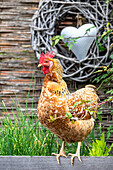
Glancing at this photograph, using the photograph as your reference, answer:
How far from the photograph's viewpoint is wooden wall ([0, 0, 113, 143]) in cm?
267

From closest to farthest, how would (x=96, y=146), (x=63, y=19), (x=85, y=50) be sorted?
(x=96, y=146) → (x=85, y=50) → (x=63, y=19)

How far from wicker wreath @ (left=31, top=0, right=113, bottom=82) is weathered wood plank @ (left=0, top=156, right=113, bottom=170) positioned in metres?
1.05

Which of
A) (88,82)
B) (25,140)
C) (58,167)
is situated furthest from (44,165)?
(88,82)

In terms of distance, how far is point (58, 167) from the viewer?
5.16 ft

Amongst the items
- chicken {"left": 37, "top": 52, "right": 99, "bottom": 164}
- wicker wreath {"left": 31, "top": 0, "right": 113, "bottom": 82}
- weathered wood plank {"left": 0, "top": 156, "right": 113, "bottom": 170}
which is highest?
wicker wreath {"left": 31, "top": 0, "right": 113, "bottom": 82}

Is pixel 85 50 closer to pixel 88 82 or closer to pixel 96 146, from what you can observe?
pixel 88 82

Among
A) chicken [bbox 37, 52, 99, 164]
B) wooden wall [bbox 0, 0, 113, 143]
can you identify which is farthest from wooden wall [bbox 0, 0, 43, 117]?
chicken [bbox 37, 52, 99, 164]

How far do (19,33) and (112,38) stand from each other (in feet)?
3.25

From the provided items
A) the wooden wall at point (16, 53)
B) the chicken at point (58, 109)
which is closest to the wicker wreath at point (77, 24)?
the wooden wall at point (16, 53)

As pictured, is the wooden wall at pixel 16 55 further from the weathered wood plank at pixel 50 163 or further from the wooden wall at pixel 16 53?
the weathered wood plank at pixel 50 163

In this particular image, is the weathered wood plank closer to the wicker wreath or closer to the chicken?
the chicken

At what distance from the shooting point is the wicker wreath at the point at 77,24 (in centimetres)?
241

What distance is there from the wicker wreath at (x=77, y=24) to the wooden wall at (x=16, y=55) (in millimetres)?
226

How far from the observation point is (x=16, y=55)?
270cm
